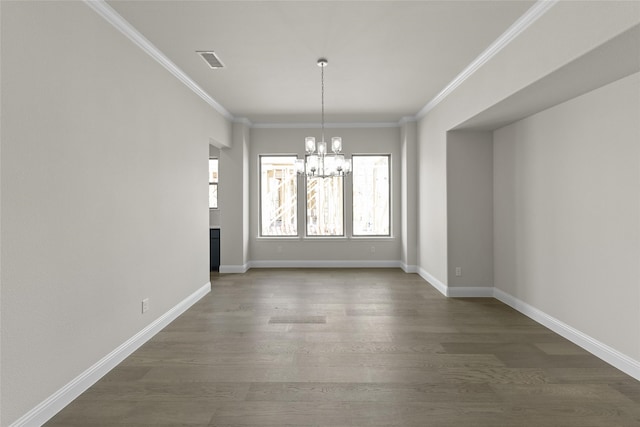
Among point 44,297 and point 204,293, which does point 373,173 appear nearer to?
point 204,293

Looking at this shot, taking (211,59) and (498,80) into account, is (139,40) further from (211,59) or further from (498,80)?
(498,80)

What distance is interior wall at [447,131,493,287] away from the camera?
4.95m

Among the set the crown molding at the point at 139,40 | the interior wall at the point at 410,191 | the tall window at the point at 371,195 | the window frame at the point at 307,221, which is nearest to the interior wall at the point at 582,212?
the interior wall at the point at 410,191

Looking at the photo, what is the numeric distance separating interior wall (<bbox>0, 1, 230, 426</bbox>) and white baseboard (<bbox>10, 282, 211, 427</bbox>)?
5 centimetres

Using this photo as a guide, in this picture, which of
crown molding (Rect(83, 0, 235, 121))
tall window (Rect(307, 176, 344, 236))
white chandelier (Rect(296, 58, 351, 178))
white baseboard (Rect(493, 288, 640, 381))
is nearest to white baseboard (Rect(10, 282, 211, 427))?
white chandelier (Rect(296, 58, 351, 178))

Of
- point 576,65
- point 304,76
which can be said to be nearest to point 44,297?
point 304,76

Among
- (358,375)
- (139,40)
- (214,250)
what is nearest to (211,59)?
(139,40)

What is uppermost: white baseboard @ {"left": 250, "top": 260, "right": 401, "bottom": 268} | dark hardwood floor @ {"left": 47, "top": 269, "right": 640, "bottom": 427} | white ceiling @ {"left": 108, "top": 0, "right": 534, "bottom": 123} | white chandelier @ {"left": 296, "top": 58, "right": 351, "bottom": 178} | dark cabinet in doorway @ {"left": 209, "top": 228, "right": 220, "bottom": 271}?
white ceiling @ {"left": 108, "top": 0, "right": 534, "bottom": 123}

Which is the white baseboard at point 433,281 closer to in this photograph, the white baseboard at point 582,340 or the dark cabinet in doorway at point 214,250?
the white baseboard at point 582,340

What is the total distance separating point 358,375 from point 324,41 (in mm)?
2936

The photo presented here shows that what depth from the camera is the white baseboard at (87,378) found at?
6.86 feet

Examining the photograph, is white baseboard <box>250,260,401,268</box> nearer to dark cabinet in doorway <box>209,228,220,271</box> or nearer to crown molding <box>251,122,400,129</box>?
dark cabinet in doorway <box>209,228,220,271</box>

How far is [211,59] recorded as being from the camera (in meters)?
3.77

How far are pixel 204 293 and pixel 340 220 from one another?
317 cm
